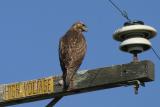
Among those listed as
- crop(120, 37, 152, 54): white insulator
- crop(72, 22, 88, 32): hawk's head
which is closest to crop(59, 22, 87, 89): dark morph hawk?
crop(72, 22, 88, 32): hawk's head

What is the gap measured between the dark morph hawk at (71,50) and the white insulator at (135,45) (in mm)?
653

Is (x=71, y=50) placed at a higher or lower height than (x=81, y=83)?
higher

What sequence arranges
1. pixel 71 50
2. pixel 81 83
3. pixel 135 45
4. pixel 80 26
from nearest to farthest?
1. pixel 135 45
2. pixel 81 83
3. pixel 71 50
4. pixel 80 26

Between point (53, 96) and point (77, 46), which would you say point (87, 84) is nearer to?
point (53, 96)

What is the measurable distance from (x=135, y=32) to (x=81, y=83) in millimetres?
768

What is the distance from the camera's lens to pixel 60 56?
8844 mm

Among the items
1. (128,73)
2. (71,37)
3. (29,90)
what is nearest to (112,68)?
(128,73)

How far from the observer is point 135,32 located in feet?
25.8

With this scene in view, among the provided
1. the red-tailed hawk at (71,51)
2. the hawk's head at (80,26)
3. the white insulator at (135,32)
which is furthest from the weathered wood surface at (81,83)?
the hawk's head at (80,26)

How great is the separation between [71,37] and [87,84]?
77.8 inches

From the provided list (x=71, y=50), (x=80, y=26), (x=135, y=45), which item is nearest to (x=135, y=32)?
(x=135, y=45)

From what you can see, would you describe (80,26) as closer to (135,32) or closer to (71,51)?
(71,51)

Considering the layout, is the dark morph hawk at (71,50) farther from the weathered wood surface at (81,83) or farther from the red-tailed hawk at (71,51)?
the weathered wood surface at (81,83)

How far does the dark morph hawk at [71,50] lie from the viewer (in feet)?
27.2
